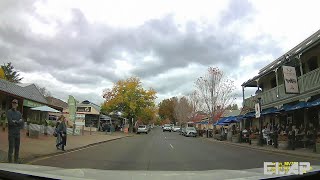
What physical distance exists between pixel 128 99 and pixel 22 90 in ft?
87.9

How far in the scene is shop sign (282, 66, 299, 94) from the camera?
82.0ft

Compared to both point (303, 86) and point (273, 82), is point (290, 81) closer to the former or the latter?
point (303, 86)

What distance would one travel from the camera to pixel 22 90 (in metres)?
39.6

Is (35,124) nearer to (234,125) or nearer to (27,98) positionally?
(27,98)

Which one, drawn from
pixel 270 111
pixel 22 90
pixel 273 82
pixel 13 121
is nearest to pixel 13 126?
pixel 13 121

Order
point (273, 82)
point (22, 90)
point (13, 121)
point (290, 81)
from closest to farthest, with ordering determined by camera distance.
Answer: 1. point (13, 121)
2. point (290, 81)
3. point (273, 82)
4. point (22, 90)

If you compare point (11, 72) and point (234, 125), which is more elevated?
point (11, 72)

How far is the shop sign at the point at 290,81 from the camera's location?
25.0 meters

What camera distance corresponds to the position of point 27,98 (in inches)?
1503

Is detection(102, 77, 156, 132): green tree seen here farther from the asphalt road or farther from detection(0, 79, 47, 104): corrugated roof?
the asphalt road

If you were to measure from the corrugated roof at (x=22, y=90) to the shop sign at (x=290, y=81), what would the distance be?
22.3 m

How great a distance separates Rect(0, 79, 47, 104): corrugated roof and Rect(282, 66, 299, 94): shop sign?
22.3 meters

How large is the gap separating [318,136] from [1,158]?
57.7 feet

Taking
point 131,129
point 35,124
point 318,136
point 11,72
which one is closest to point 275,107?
point 318,136
